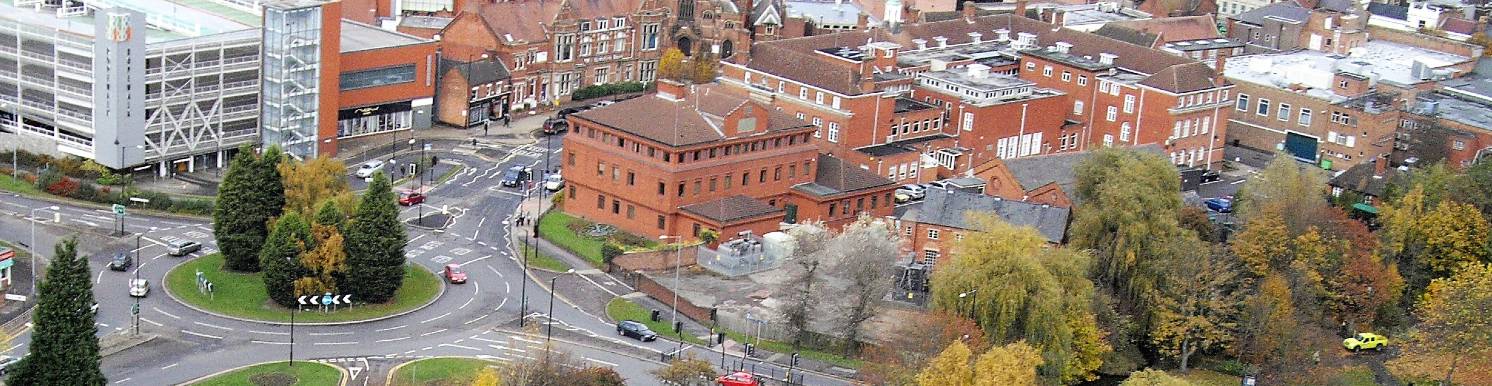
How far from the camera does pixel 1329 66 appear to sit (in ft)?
495

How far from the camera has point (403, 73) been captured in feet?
433

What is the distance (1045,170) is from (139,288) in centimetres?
4909

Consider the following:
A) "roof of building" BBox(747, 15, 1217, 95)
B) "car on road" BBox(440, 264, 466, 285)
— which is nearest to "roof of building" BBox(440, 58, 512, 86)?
"roof of building" BBox(747, 15, 1217, 95)

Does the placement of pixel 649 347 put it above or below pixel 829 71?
below

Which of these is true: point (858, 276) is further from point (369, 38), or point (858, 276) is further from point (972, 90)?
point (369, 38)

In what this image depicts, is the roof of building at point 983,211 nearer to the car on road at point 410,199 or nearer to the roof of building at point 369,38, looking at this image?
the car on road at point 410,199

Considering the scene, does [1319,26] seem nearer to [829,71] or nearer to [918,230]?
[829,71]

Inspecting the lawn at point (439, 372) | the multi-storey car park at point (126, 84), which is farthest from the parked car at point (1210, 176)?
the lawn at point (439, 372)

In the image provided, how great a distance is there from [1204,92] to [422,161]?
1968 inches

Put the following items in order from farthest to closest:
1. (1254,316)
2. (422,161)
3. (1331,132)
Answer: (1331,132)
(422,161)
(1254,316)

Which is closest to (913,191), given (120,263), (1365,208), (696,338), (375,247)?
(1365,208)

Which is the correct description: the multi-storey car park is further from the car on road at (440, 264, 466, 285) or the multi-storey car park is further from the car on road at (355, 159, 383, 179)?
the car on road at (440, 264, 466, 285)

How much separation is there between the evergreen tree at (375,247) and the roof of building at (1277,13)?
8787 cm

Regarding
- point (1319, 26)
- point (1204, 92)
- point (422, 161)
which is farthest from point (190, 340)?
point (1319, 26)
